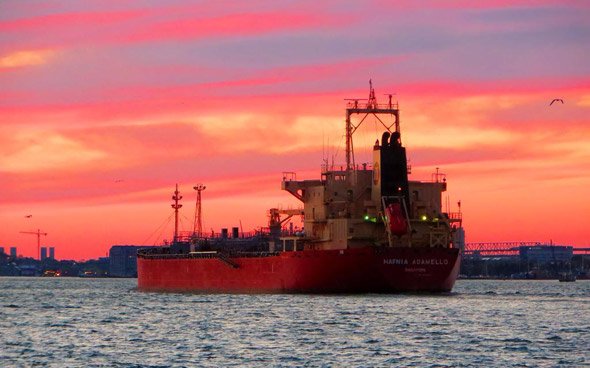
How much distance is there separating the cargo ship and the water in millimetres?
2517

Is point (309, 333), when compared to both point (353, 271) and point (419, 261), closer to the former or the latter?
point (353, 271)

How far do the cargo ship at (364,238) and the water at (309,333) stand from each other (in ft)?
8.26

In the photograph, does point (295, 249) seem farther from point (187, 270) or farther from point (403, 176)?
point (187, 270)

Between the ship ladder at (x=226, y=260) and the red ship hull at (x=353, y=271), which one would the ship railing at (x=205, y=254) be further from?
the red ship hull at (x=353, y=271)

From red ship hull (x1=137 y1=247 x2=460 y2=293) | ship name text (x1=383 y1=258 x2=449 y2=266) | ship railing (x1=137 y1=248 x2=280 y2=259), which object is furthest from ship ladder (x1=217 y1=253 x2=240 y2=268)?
ship name text (x1=383 y1=258 x2=449 y2=266)

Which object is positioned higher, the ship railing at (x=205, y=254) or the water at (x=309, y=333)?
the ship railing at (x=205, y=254)

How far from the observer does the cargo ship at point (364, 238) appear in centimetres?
8256

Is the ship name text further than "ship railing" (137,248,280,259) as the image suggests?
No

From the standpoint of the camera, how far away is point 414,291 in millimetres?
83375

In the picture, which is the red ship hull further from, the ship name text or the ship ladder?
the ship ladder

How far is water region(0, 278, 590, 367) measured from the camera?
46125 millimetres

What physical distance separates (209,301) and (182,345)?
112ft

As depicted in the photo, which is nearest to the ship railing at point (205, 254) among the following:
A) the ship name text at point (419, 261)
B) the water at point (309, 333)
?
the ship name text at point (419, 261)

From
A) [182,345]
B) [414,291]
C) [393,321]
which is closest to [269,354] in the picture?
[182,345]
